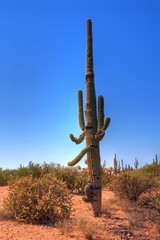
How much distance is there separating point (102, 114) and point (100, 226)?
327 centimetres

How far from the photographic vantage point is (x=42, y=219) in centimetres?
738

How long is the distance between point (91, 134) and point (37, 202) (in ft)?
8.11

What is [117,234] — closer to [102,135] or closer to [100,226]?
[100,226]

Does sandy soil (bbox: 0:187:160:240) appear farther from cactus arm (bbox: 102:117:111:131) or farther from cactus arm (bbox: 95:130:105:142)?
cactus arm (bbox: 102:117:111:131)

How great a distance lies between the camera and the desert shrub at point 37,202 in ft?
23.8

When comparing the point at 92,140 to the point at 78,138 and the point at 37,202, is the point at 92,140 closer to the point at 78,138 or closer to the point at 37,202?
the point at 78,138

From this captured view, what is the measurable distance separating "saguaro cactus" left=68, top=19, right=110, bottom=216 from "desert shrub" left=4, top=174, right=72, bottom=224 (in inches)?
30.9

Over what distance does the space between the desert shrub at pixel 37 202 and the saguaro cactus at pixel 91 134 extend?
786 mm

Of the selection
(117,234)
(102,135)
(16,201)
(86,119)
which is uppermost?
(86,119)

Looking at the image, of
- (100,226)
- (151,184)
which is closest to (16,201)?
(100,226)

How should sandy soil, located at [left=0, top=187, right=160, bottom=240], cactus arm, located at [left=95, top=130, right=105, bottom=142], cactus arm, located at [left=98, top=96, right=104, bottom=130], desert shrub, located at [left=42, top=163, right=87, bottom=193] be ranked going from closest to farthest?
sandy soil, located at [left=0, top=187, right=160, bottom=240], cactus arm, located at [left=95, top=130, right=105, bottom=142], cactus arm, located at [left=98, top=96, right=104, bottom=130], desert shrub, located at [left=42, top=163, right=87, bottom=193]

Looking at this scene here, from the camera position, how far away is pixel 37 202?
24.8 feet

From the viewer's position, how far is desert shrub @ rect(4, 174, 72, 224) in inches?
286

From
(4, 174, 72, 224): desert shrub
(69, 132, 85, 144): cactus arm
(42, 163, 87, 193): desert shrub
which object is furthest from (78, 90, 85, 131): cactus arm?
(42, 163, 87, 193): desert shrub
